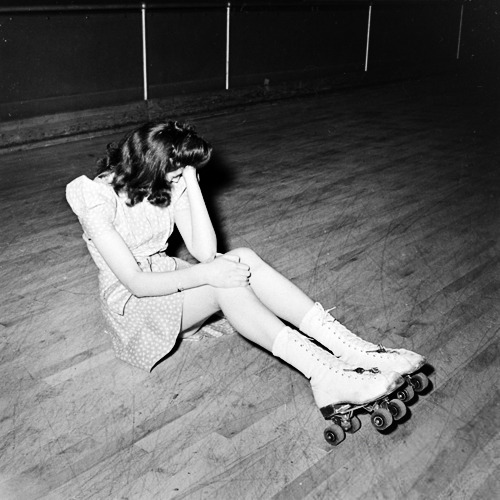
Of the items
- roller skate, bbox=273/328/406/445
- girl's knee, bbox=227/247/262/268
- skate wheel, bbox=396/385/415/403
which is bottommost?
skate wheel, bbox=396/385/415/403

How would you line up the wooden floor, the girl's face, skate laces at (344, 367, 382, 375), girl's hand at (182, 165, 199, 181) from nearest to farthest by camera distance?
the wooden floor < skate laces at (344, 367, 382, 375) < the girl's face < girl's hand at (182, 165, 199, 181)

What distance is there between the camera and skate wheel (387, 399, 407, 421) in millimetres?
2000

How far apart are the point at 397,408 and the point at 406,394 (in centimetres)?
12

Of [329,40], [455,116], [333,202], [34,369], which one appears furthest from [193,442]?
[329,40]

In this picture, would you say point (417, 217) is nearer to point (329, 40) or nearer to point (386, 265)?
point (386, 265)

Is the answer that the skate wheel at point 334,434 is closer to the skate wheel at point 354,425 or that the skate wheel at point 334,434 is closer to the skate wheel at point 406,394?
the skate wheel at point 354,425

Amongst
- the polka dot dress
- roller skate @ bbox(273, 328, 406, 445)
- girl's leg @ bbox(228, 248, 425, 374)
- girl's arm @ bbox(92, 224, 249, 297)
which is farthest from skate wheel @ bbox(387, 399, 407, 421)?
the polka dot dress

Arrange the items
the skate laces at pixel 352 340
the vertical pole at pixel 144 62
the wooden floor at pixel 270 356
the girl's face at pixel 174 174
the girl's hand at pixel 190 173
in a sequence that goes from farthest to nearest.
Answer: the vertical pole at pixel 144 62 → the girl's hand at pixel 190 173 → the girl's face at pixel 174 174 → the skate laces at pixel 352 340 → the wooden floor at pixel 270 356

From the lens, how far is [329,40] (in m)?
9.21

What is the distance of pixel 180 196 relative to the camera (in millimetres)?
2410

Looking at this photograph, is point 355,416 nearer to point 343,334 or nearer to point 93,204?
point 343,334

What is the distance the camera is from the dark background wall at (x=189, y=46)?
6.09m

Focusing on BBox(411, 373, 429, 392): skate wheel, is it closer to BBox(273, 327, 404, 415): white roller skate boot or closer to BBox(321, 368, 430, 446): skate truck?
BBox(321, 368, 430, 446): skate truck

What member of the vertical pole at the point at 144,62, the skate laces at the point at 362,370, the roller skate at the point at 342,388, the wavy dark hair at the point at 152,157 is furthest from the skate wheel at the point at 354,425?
the vertical pole at the point at 144,62
